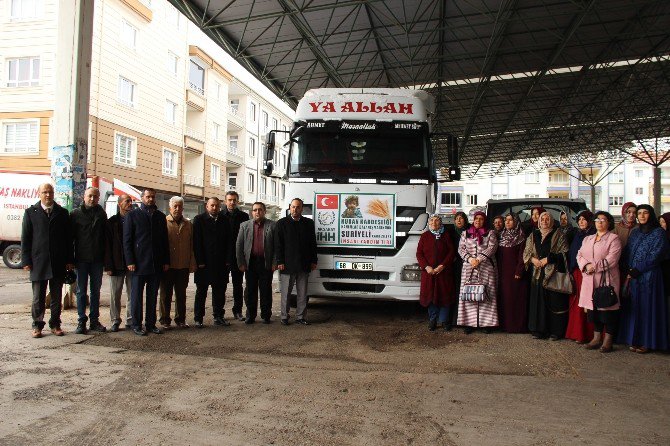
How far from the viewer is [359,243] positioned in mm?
8625

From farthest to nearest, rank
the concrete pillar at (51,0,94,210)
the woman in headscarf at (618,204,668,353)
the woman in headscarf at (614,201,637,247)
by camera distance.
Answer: the concrete pillar at (51,0,94,210)
the woman in headscarf at (614,201,637,247)
the woman in headscarf at (618,204,668,353)

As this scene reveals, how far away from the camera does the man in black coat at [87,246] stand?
749cm

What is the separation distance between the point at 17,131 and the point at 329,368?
21.3 m

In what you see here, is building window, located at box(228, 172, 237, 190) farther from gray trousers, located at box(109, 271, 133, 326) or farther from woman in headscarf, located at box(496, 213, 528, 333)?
woman in headscarf, located at box(496, 213, 528, 333)

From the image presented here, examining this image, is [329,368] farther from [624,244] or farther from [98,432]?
[624,244]

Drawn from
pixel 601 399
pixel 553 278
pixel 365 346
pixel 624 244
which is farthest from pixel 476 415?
pixel 624 244

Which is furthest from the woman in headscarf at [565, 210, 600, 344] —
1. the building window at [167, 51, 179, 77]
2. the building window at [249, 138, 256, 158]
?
the building window at [249, 138, 256, 158]

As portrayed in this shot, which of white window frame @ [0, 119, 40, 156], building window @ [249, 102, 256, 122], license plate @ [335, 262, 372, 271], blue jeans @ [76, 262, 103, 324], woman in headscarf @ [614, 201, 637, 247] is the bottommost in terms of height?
blue jeans @ [76, 262, 103, 324]

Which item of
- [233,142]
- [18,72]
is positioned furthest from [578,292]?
[233,142]

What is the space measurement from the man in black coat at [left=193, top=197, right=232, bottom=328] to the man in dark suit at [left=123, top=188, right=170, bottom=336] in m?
0.56

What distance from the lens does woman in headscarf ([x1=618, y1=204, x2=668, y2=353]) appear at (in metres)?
6.66

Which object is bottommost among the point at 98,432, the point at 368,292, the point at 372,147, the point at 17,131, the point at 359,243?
the point at 98,432

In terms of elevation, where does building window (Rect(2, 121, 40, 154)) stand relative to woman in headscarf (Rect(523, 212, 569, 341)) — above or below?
above

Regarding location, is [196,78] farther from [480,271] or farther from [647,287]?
[647,287]
